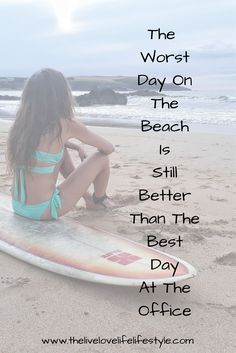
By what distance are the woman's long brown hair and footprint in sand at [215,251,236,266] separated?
130cm

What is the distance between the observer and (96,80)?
49844mm

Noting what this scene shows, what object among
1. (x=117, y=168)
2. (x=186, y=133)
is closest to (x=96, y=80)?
(x=186, y=133)

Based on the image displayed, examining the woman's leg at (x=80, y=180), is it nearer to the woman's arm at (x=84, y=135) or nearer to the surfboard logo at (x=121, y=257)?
the woman's arm at (x=84, y=135)

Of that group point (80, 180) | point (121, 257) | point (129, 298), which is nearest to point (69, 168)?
point (80, 180)

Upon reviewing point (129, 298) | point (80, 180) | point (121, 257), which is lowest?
point (129, 298)

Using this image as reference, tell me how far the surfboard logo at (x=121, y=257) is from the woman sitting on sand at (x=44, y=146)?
709mm

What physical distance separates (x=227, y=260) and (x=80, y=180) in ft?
3.86

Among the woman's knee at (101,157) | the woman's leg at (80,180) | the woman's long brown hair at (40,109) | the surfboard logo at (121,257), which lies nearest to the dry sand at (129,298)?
the surfboard logo at (121,257)

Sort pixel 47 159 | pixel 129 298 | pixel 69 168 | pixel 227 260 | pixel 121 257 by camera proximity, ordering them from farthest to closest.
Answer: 1. pixel 69 168
2. pixel 47 159
3. pixel 227 260
4. pixel 121 257
5. pixel 129 298

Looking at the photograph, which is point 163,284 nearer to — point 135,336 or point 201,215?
point 135,336

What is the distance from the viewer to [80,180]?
3387mm

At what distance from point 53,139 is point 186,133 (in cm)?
634

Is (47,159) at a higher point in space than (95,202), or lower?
higher

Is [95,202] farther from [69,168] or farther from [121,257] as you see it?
[121,257]
